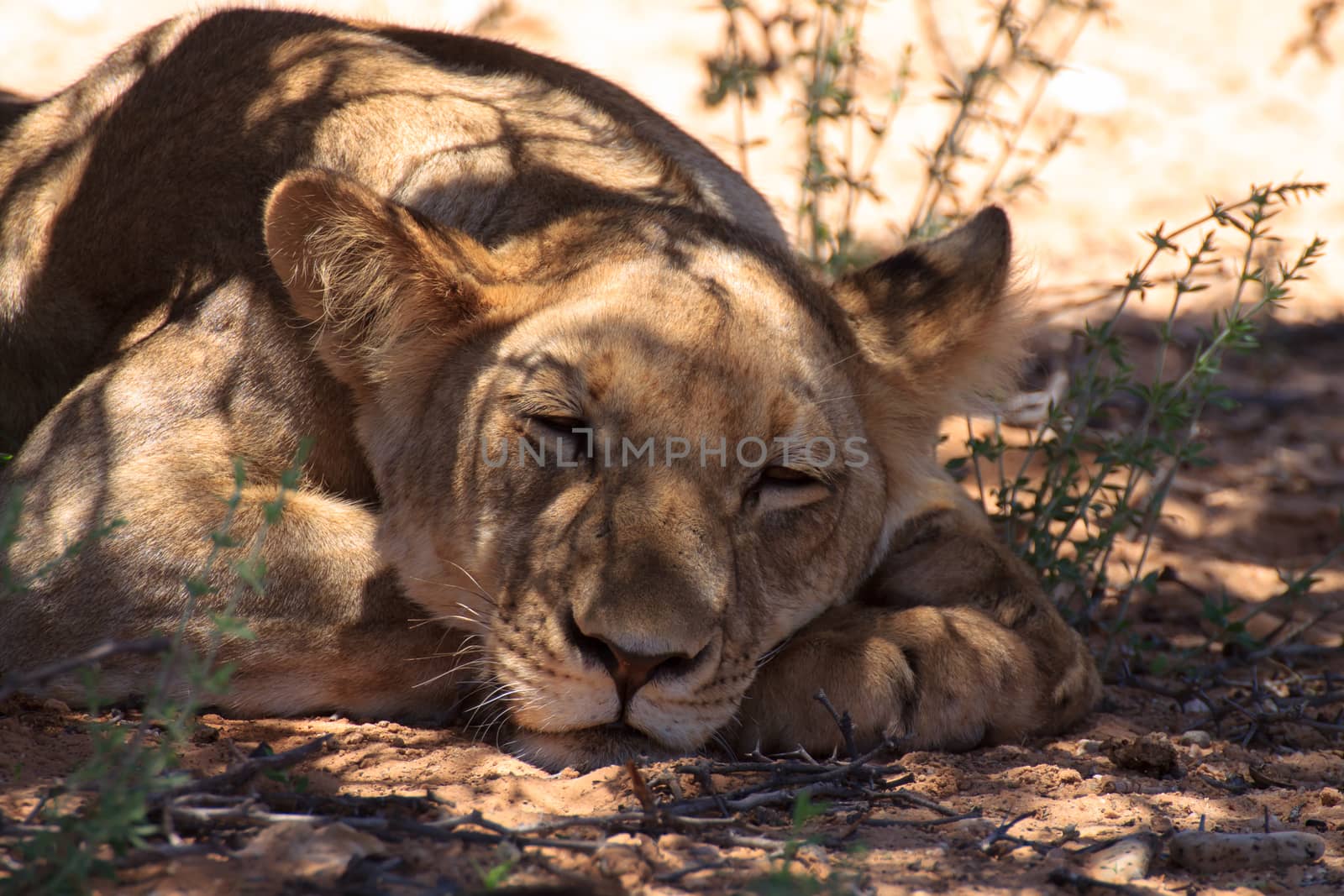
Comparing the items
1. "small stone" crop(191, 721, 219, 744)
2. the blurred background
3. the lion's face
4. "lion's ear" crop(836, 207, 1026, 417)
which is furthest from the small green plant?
the blurred background

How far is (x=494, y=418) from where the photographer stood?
3760 mm

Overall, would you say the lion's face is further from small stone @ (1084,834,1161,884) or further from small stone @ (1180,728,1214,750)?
small stone @ (1180,728,1214,750)

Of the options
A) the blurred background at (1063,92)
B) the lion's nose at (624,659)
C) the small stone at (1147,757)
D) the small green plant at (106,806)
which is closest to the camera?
the small green plant at (106,806)

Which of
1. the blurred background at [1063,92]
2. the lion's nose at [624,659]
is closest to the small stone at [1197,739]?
the lion's nose at [624,659]

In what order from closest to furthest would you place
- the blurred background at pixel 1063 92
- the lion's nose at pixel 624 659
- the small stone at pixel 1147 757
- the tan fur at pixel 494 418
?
the lion's nose at pixel 624 659, the tan fur at pixel 494 418, the small stone at pixel 1147 757, the blurred background at pixel 1063 92

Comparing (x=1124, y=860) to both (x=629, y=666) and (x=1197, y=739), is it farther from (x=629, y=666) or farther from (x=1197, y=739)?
(x=1197, y=739)

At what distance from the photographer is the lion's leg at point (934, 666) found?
374 cm

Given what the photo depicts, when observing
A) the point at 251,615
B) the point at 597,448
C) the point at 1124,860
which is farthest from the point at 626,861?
the point at 251,615

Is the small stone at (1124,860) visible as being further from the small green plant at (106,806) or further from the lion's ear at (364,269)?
the lion's ear at (364,269)

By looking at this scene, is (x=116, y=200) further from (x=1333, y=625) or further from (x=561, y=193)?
(x=1333, y=625)

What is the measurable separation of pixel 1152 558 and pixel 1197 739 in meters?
1.92

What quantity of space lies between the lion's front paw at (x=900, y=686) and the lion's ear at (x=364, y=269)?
1.31 meters

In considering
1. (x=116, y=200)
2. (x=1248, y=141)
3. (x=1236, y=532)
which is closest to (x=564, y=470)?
(x=116, y=200)

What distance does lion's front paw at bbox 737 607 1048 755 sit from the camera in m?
3.72
